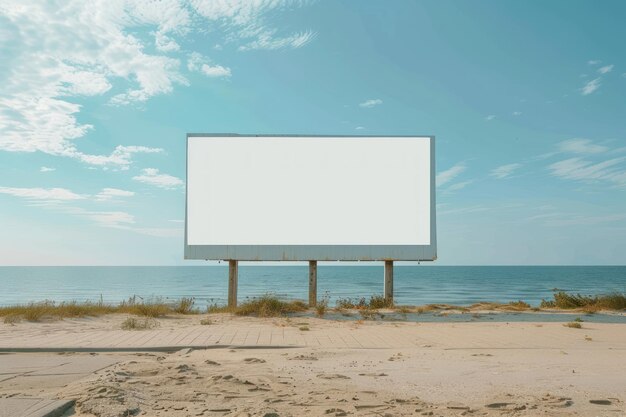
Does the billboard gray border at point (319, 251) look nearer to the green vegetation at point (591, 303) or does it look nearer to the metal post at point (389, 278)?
the metal post at point (389, 278)

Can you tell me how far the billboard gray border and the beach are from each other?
6.53m

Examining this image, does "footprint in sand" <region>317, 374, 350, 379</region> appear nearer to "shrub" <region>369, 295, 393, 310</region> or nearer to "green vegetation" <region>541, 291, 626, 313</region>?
"shrub" <region>369, 295, 393, 310</region>

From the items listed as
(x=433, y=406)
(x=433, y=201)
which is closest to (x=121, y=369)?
(x=433, y=406)

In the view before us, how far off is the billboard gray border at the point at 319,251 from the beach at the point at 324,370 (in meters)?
6.53

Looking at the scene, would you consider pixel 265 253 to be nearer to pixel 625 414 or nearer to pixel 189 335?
pixel 189 335

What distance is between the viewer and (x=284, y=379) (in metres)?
7.71

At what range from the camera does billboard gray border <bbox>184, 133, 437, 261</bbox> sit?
69.3 ft

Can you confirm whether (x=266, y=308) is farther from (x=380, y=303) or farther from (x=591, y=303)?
(x=591, y=303)

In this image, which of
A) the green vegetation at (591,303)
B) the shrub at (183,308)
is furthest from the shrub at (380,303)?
the green vegetation at (591,303)

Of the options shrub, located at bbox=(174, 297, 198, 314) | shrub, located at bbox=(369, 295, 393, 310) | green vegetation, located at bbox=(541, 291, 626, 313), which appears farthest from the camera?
green vegetation, located at bbox=(541, 291, 626, 313)

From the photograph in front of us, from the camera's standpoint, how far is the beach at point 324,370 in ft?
21.0

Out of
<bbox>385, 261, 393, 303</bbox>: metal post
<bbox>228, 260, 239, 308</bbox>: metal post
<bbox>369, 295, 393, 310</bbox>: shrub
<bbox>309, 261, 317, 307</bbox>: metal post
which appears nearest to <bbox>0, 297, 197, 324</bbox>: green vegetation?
<bbox>228, 260, 239, 308</bbox>: metal post

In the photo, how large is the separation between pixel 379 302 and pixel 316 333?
8.14m

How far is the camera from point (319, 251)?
69.7 ft
